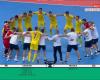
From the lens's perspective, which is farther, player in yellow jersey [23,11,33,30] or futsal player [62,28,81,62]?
player in yellow jersey [23,11,33,30]

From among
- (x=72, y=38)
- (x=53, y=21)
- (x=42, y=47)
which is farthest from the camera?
(x=53, y=21)

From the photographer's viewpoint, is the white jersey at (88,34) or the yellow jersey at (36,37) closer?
the yellow jersey at (36,37)

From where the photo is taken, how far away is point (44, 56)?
19.4 meters

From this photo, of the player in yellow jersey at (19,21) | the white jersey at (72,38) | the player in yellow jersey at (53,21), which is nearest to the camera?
the white jersey at (72,38)

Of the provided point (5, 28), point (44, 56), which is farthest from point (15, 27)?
point (44, 56)

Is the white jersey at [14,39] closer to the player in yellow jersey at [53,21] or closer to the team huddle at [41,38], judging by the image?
the team huddle at [41,38]

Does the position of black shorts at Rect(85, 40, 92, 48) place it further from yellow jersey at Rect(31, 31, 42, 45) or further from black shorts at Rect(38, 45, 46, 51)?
yellow jersey at Rect(31, 31, 42, 45)

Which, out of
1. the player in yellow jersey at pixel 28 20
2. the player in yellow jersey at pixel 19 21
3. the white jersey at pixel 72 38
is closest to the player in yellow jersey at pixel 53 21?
the player in yellow jersey at pixel 28 20

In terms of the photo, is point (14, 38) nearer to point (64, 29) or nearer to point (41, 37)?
point (41, 37)

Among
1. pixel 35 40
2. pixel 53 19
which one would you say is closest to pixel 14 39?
pixel 35 40

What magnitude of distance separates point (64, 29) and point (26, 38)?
2586 millimetres

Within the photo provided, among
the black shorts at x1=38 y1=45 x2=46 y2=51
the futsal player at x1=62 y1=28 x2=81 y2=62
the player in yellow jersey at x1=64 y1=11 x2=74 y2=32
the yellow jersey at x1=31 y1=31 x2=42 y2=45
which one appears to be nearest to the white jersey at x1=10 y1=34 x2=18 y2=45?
the yellow jersey at x1=31 y1=31 x2=42 y2=45

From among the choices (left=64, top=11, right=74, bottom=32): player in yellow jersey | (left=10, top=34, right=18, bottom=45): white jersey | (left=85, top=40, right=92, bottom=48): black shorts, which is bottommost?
(left=85, top=40, right=92, bottom=48): black shorts

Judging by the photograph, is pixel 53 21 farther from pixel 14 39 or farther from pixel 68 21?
Result: pixel 14 39
